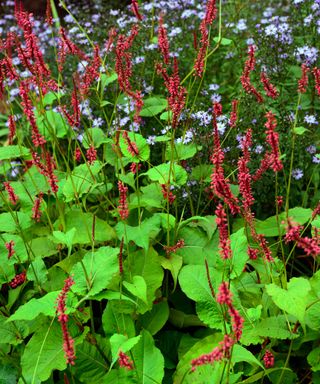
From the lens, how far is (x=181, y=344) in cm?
245

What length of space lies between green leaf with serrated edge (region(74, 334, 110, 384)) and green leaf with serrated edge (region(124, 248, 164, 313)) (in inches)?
9.7

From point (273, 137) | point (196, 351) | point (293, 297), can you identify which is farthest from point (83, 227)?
point (273, 137)

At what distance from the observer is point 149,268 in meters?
2.50

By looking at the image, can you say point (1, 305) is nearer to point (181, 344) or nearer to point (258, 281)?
point (181, 344)

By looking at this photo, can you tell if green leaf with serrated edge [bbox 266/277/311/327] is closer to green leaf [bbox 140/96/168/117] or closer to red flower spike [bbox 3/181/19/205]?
red flower spike [bbox 3/181/19/205]

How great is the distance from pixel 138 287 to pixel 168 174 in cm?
59

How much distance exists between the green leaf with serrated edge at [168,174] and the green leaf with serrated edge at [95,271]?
0.39 metres

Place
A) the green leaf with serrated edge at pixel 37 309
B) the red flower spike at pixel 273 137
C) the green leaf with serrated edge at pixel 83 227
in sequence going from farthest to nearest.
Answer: the green leaf with serrated edge at pixel 83 227 → the green leaf with serrated edge at pixel 37 309 → the red flower spike at pixel 273 137

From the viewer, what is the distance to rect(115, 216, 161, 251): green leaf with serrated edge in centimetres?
236

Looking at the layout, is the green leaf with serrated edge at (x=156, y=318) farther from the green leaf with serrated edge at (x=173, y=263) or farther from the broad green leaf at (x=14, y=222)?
the broad green leaf at (x=14, y=222)

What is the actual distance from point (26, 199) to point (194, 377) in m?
1.28

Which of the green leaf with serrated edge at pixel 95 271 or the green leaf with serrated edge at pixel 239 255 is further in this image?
the green leaf with serrated edge at pixel 239 255

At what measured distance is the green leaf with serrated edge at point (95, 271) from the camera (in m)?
2.18

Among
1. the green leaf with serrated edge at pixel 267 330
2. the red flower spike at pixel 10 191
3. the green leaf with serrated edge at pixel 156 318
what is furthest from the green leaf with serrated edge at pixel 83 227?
the green leaf with serrated edge at pixel 267 330
